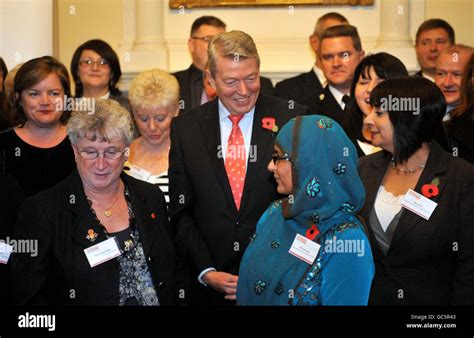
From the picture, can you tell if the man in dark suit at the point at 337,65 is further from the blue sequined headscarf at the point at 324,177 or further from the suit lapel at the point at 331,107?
the blue sequined headscarf at the point at 324,177

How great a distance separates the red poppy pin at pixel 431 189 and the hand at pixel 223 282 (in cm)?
95

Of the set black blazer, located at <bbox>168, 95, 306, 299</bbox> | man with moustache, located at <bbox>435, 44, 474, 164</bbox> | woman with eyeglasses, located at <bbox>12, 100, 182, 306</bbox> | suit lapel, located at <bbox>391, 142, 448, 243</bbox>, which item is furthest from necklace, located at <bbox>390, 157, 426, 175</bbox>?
woman with eyeglasses, located at <bbox>12, 100, 182, 306</bbox>

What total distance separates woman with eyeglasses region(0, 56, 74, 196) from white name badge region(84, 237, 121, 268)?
118cm

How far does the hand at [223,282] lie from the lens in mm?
4180

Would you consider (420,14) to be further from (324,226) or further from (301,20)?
(324,226)

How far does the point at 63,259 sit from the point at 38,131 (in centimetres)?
148

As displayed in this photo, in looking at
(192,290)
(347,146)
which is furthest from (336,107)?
(347,146)

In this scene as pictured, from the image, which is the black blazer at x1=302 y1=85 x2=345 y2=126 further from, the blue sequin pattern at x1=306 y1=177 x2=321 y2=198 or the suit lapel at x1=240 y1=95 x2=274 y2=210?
the blue sequin pattern at x1=306 y1=177 x2=321 y2=198

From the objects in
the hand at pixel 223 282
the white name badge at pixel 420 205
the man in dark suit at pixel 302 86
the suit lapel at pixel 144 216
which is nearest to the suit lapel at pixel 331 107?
the man in dark suit at pixel 302 86

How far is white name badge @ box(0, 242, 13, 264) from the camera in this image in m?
3.84

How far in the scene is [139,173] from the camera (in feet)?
16.2

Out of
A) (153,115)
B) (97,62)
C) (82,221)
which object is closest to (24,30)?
(97,62)

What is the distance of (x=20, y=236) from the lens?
3.65 metres

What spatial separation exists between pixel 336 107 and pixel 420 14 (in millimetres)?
2430
